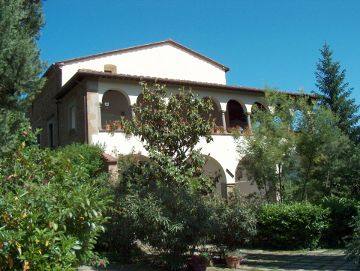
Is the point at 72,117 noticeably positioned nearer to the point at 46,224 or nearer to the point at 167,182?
the point at 167,182

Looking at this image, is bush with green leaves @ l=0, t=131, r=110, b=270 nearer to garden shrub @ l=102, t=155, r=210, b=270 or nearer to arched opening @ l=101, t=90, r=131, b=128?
garden shrub @ l=102, t=155, r=210, b=270

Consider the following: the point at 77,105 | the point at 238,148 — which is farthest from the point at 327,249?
the point at 77,105

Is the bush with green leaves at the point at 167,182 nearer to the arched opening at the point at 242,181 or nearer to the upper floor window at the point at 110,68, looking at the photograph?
the arched opening at the point at 242,181

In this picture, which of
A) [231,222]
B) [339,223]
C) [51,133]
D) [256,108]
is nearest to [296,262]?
[231,222]

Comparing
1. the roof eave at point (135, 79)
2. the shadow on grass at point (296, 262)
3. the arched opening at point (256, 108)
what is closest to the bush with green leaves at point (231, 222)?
the shadow on grass at point (296, 262)

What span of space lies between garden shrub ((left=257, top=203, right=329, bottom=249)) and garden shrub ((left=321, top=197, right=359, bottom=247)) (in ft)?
0.95

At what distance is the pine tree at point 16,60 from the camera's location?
7141mm

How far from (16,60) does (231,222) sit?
19.0 ft

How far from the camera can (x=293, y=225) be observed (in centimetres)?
1443

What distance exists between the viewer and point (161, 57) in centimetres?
2661

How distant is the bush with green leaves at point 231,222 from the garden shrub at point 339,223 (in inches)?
193

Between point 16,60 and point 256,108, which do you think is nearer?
point 16,60

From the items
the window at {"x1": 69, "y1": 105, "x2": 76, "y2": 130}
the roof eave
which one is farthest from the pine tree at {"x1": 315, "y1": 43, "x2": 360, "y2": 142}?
the window at {"x1": 69, "y1": 105, "x2": 76, "y2": 130}

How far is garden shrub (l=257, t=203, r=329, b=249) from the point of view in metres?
14.3
